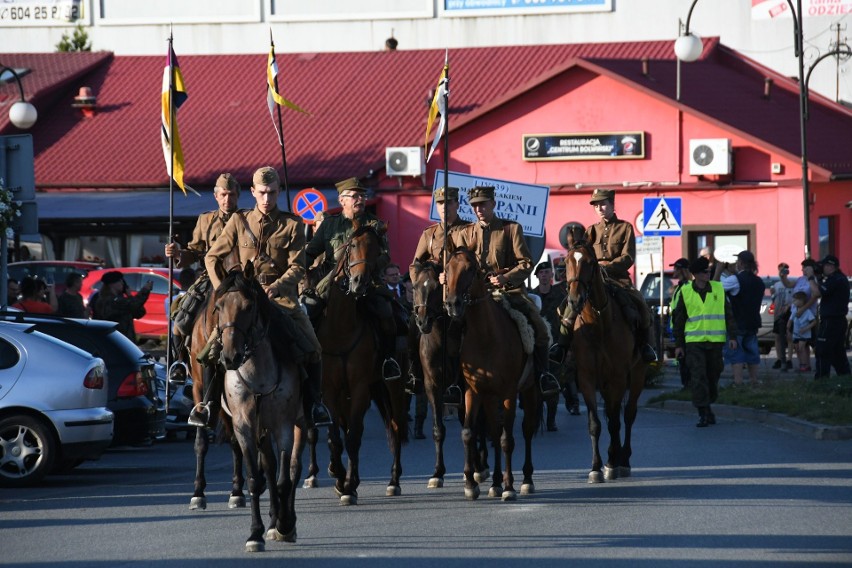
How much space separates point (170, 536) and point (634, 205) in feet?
111

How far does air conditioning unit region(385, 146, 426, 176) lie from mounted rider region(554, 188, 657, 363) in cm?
2865

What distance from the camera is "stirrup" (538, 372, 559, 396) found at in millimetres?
14117

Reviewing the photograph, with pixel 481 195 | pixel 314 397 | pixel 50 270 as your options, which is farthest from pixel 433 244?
pixel 50 270

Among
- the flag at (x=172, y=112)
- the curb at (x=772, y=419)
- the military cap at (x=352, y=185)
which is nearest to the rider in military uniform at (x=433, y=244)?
the military cap at (x=352, y=185)

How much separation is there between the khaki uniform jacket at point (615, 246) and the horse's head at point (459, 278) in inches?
113

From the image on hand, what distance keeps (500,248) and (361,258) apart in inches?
62.8

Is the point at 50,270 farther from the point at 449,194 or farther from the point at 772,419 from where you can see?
the point at 449,194

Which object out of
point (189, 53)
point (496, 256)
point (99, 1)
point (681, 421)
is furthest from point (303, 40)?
point (496, 256)

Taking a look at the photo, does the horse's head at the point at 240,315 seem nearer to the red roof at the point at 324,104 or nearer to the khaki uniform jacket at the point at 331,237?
the khaki uniform jacket at the point at 331,237

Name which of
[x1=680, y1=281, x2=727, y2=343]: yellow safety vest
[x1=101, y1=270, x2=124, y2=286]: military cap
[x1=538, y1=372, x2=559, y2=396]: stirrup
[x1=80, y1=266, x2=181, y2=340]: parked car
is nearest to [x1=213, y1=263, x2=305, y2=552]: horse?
[x1=538, y1=372, x2=559, y2=396]: stirrup

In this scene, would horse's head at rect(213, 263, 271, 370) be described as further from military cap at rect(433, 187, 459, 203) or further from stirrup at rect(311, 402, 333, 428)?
military cap at rect(433, 187, 459, 203)

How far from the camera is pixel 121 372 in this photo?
53.9 ft

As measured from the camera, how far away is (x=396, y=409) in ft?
46.2

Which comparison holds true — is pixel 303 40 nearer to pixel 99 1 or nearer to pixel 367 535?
pixel 99 1
